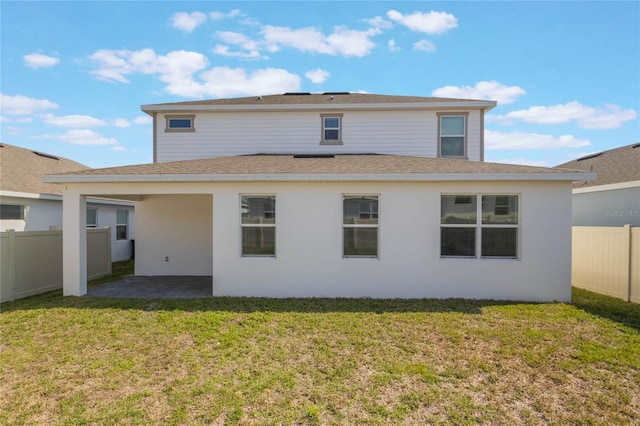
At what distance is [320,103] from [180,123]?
518cm

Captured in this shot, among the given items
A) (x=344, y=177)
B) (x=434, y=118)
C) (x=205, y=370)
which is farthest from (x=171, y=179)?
(x=434, y=118)

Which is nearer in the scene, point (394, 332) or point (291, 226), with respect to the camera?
point (394, 332)

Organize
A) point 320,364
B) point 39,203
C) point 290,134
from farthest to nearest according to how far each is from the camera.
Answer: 1. point 39,203
2. point 290,134
3. point 320,364

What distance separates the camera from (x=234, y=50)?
10219 millimetres

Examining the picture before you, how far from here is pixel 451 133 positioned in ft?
35.5

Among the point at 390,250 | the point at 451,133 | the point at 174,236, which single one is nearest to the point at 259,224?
the point at 390,250

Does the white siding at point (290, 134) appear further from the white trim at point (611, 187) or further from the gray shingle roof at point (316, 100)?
the white trim at point (611, 187)

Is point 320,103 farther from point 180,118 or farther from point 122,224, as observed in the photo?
point 122,224

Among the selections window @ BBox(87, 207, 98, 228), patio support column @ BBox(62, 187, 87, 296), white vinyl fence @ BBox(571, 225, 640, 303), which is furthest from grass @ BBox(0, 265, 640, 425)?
window @ BBox(87, 207, 98, 228)

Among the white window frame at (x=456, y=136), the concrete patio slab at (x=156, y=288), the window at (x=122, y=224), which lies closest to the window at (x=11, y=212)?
the window at (x=122, y=224)

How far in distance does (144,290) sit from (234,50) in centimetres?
798

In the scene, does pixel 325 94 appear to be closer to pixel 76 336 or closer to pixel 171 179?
pixel 171 179

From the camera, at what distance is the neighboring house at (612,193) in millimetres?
10992

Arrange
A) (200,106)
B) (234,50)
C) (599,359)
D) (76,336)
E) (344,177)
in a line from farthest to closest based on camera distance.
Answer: (200,106) → (234,50) → (344,177) → (76,336) → (599,359)
